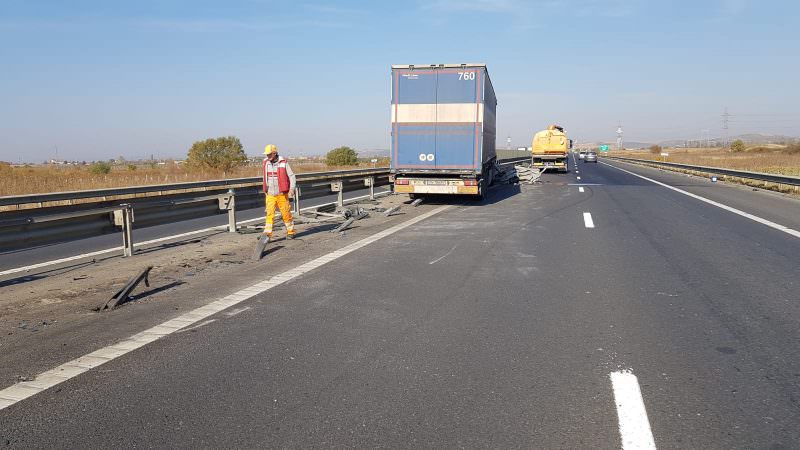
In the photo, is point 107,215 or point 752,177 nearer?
point 107,215

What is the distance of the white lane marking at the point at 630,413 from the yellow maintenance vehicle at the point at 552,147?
38.1 meters

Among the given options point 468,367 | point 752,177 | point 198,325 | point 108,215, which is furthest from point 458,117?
point 752,177

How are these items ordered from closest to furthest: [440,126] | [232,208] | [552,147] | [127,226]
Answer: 1. [127,226]
2. [232,208]
3. [440,126]
4. [552,147]

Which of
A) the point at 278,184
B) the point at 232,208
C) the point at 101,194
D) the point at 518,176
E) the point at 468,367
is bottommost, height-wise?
the point at 468,367

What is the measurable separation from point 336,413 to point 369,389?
394 mm

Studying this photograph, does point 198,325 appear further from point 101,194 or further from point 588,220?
point 101,194

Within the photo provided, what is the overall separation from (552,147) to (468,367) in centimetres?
3839

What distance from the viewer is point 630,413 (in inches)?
134

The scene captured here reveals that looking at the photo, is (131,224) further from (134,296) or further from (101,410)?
(101,410)

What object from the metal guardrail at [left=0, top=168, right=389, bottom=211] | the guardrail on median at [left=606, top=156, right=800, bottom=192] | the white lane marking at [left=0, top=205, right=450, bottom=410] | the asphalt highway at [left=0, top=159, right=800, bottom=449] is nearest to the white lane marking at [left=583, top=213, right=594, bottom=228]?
the asphalt highway at [left=0, top=159, right=800, bottom=449]

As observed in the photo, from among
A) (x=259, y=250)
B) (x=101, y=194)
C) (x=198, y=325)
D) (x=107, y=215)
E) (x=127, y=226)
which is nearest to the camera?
(x=198, y=325)

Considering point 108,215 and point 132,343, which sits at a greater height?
point 108,215

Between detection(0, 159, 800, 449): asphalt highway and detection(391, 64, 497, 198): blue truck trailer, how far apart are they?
8.67 m

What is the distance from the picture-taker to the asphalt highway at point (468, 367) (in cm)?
320
